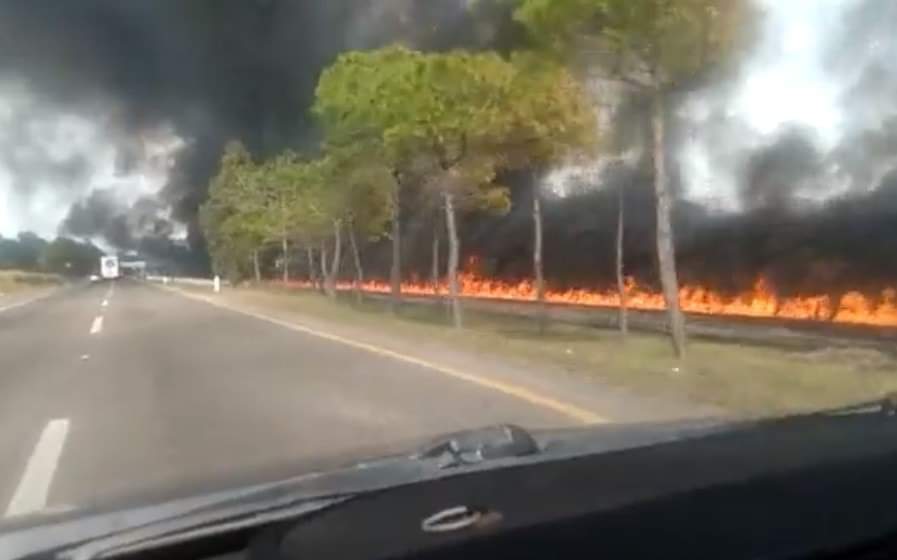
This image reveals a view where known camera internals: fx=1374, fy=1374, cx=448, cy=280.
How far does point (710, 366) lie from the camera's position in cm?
1392

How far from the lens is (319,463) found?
3830 millimetres

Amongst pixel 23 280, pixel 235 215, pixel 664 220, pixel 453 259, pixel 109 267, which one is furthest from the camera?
pixel 109 267

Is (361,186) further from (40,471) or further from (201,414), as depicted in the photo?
(40,471)

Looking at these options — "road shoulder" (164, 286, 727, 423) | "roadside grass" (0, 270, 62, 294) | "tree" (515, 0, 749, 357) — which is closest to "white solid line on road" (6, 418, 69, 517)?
"road shoulder" (164, 286, 727, 423)

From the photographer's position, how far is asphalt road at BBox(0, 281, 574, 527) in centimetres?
664

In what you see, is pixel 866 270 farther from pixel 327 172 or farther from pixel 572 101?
pixel 327 172

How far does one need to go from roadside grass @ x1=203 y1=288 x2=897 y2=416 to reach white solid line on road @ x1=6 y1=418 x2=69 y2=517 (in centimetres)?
330

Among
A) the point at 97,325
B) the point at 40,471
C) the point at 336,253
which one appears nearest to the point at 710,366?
the point at 40,471

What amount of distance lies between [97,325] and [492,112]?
26.7 ft

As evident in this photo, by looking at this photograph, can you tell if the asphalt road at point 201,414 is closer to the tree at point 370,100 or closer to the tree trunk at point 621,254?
the tree trunk at point 621,254

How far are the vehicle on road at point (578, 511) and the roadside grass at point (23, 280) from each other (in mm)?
61338

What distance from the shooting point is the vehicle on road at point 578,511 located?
177 centimetres

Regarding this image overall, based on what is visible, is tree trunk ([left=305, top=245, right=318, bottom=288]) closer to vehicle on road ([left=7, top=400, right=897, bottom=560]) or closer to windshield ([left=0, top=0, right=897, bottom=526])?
windshield ([left=0, top=0, right=897, bottom=526])

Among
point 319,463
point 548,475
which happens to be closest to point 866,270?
point 319,463
